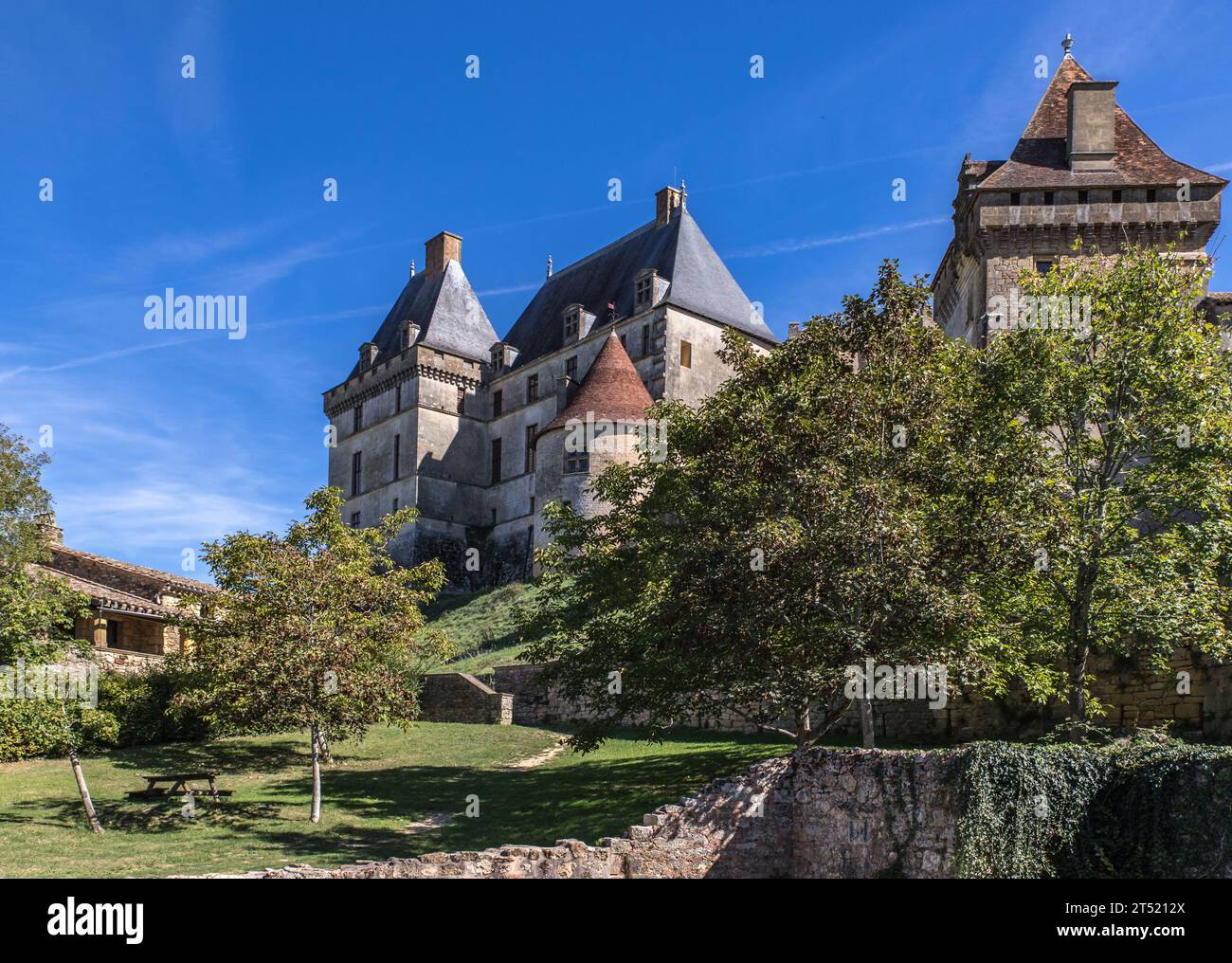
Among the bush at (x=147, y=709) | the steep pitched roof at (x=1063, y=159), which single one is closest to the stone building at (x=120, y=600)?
the bush at (x=147, y=709)

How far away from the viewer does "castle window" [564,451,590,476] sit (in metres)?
53.7

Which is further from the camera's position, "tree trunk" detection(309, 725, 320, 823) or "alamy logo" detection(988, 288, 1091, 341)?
"alamy logo" detection(988, 288, 1091, 341)

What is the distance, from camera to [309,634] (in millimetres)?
23453

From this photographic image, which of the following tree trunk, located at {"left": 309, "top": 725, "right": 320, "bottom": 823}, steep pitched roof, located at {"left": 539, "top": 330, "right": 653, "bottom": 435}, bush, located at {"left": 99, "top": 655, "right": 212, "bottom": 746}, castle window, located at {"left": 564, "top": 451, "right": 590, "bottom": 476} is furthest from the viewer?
castle window, located at {"left": 564, "top": 451, "right": 590, "bottom": 476}

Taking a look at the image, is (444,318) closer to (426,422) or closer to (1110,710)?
(426,422)

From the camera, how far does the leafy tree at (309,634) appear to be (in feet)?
74.7

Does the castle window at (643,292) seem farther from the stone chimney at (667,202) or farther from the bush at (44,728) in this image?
the bush at (44,728)

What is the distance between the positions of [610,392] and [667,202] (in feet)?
50.0

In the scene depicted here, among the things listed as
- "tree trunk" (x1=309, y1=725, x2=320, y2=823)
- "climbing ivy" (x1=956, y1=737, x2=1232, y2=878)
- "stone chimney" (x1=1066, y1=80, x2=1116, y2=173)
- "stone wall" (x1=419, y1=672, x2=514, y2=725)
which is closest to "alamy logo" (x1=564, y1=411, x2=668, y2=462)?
"stone wall" (x1=419, y1=672, x2=514, y2=725)

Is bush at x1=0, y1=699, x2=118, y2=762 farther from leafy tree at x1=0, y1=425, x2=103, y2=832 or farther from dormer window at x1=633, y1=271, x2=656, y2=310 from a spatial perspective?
dormer window at x1=633, y1=271, x2=656, y2=310

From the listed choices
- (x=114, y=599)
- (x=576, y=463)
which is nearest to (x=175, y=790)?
(x=114, y=599)
